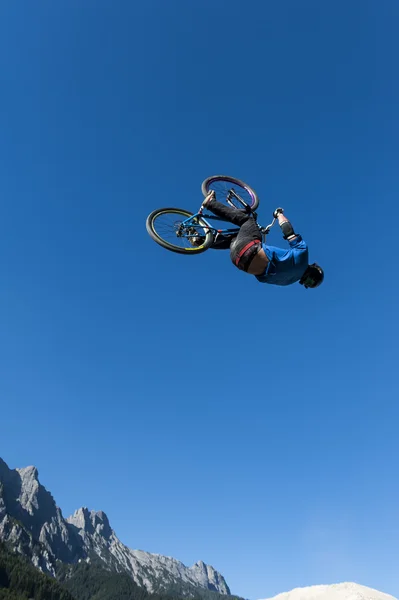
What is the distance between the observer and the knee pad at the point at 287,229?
428 inches

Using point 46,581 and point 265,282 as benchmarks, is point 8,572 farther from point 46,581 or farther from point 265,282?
point 265,282

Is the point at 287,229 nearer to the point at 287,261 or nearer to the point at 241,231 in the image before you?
the point at 287,261

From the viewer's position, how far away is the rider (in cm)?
1040

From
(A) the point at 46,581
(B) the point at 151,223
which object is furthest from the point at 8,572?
(B) the point at 151,223

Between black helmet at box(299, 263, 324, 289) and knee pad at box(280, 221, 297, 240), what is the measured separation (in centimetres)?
109

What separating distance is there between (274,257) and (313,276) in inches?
60.9

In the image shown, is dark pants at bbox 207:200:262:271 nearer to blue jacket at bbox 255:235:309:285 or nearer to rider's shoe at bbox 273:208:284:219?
blue jacket at bbox 255:235:309:285

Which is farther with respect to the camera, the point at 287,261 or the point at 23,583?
the point at 23,583

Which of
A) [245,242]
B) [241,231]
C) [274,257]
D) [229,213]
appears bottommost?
[274,257]

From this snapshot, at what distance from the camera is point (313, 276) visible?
36.8 ft

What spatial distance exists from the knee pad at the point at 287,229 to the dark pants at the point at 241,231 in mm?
677

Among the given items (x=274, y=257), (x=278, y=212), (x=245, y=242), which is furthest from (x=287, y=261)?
(x=278, y=212)

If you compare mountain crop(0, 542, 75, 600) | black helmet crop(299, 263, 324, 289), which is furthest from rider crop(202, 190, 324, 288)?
mountain crop(0, 542, 75, 600)

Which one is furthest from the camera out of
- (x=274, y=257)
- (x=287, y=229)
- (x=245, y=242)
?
(x=287, y=229)
